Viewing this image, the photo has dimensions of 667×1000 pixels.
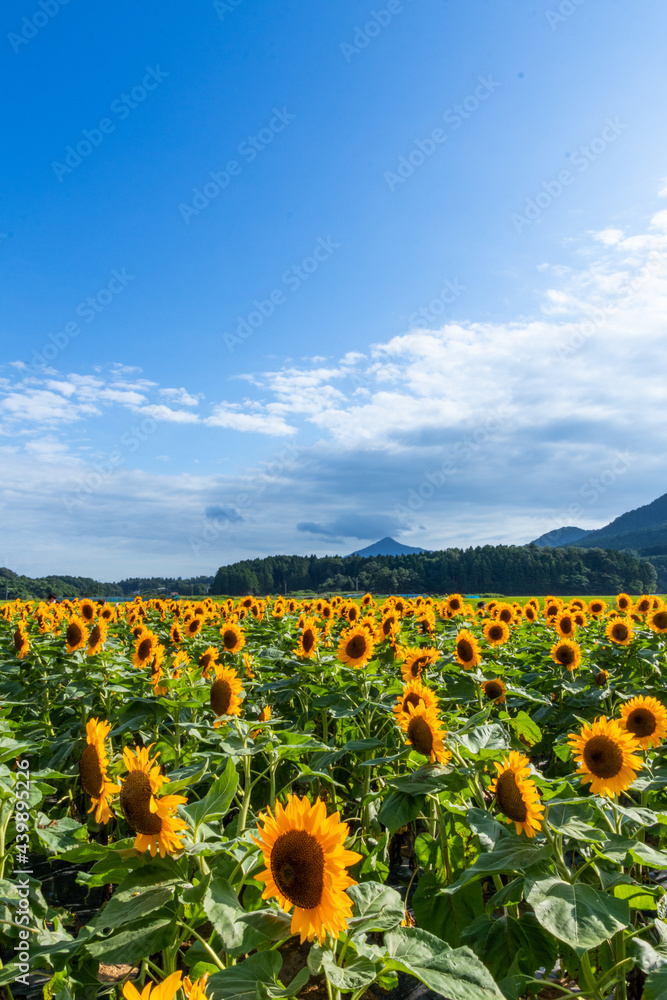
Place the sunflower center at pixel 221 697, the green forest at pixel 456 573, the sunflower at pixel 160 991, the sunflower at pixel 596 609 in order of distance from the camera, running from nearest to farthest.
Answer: the sunflower at pixel 160 991 → the sunflower center at pixel 221 697 → the sunflower at pixel 596 609 → the green forest at pixel 456 573

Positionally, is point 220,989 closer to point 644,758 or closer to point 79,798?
point 644,758

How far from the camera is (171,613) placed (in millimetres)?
13023

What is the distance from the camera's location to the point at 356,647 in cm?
596

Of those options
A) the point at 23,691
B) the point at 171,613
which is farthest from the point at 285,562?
the point at 23,691

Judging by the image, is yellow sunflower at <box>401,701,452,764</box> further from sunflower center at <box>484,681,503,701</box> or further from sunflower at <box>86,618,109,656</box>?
sunflower at <box>86,618,109,656</box>

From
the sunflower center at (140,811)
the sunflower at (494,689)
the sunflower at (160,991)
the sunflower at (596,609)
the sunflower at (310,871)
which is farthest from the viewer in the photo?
the sunflower at (596,609)

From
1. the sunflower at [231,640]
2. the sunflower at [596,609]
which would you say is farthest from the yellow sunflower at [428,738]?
the sunflower at [596,609]

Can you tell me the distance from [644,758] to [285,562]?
2772 inches

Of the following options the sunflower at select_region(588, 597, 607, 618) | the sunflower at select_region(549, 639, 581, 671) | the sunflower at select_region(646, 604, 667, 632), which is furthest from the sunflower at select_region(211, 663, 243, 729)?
the sunflower at select_region(588, 597, 607, 618)

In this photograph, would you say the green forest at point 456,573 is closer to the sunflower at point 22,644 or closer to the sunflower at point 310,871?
the sunflower at point 22,644

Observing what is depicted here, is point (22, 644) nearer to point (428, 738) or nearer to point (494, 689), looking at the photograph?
point (494, 689)

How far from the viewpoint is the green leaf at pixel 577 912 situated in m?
1.86

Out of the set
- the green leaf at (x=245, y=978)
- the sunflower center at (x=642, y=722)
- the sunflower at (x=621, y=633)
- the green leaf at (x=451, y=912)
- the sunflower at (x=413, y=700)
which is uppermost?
the sunflower at (x=413, y=700)

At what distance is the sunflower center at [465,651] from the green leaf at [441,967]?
3971 millimetres
